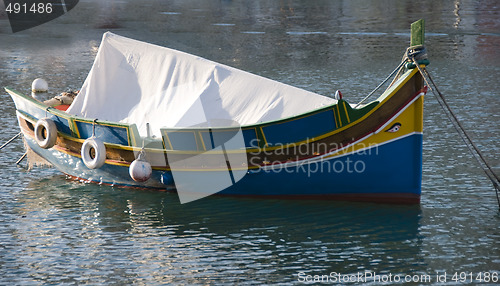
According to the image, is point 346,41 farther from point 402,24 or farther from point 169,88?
point 169,88

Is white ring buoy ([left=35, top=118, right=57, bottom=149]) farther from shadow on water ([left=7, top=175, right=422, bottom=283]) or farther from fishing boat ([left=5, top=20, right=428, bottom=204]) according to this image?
shadow on water ([left=7, top=175, right=422, bottom=283])

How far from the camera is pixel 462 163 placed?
61.8ft

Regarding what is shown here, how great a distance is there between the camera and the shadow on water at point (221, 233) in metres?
13.1

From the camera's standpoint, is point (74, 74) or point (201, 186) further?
point (74, 74)

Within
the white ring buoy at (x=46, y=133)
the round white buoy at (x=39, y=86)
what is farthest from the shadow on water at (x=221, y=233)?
the round white buoy at (x=39, y=86)

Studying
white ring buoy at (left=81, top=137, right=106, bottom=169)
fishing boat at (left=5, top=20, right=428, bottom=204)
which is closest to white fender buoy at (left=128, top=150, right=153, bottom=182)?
fishing boat at (left=5, top=20, right=428, bottom=204)

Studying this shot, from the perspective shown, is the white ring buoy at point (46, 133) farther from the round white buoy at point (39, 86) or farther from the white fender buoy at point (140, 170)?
the round white buoy at point (39, 86)

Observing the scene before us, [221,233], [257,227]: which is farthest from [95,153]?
[257,227]

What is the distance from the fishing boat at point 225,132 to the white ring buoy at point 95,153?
0.9 inches

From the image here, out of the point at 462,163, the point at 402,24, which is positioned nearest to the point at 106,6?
the point at 402,24

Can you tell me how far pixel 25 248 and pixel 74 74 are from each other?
1985 cm

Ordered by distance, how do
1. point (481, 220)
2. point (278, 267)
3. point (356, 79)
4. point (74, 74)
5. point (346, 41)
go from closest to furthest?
point (278, 267), point (481, 220), point (356, 79), point (74, 74), point (346, 41)

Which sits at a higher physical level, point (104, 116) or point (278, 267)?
point (104, 116)

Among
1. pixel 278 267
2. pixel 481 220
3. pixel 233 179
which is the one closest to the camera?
pixel 278 267
